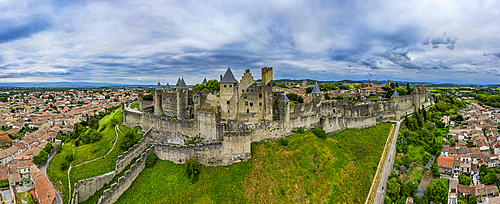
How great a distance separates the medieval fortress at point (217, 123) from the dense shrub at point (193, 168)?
1.09m

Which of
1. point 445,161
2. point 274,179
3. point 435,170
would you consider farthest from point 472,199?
point 274,179

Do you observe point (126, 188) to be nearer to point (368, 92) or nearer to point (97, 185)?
point (97, 185)

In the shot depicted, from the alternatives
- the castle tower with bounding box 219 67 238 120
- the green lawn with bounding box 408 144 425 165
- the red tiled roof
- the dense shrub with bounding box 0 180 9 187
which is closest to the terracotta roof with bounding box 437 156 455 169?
the green lawn with bounding box 408 144 425 165

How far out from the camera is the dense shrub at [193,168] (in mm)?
24200

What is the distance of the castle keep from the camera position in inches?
1025

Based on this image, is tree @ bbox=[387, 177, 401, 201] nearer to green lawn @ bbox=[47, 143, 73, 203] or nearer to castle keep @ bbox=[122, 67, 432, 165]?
castle keep @ bbox=[122, 67, 432, 165]

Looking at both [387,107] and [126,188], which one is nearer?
[126,188]

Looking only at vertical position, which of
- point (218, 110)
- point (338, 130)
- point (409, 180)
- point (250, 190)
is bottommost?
point (409, 180)

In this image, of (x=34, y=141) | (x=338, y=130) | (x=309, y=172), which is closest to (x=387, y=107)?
(x=338, y=130)

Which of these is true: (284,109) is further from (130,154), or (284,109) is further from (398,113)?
(398,113)

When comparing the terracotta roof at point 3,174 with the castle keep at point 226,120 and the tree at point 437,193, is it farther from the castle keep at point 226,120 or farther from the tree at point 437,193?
the tree at point 437,193

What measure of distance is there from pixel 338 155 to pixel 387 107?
27.5 meters

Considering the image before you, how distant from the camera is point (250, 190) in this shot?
23.9 metres

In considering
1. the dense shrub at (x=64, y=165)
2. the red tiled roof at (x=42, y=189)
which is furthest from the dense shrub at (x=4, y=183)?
the dense shrub at (x=64, y=165)
